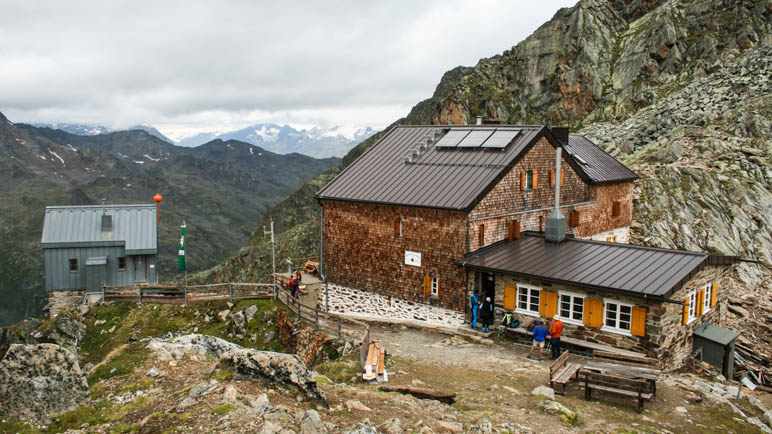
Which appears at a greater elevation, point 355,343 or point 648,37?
point 648,37

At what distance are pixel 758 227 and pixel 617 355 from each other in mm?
32452

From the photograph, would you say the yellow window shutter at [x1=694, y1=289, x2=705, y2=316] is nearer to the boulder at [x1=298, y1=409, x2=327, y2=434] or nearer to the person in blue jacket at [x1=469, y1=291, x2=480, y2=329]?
the person in blue jacket at [x1=469, y1=291, x2=480, y2=329]

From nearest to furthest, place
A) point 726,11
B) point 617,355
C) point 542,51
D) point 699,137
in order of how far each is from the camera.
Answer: point 617,355, point 699,137, point 726,11, point 542,51

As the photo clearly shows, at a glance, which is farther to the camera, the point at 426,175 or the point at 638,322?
the point at 426,175

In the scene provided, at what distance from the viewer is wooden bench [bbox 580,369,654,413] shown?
16375 mm

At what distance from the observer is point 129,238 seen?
37.5m

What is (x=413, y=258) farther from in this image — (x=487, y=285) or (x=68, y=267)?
(x=68, y=267)

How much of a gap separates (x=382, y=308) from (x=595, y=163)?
69.7 feet

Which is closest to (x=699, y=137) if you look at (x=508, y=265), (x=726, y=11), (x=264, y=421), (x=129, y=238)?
(x=726, y=11)

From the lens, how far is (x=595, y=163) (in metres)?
40.2

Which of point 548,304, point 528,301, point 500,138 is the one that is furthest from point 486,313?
point 500,138

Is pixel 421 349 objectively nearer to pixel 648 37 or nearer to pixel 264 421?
pixel 264 421

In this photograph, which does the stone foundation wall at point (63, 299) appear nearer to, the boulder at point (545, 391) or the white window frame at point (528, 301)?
the white window frame at point (528, 301)

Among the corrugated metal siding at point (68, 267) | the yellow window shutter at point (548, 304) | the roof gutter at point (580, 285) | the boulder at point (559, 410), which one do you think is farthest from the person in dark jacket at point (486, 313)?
the corrugated metal siding at point (68, 267)
